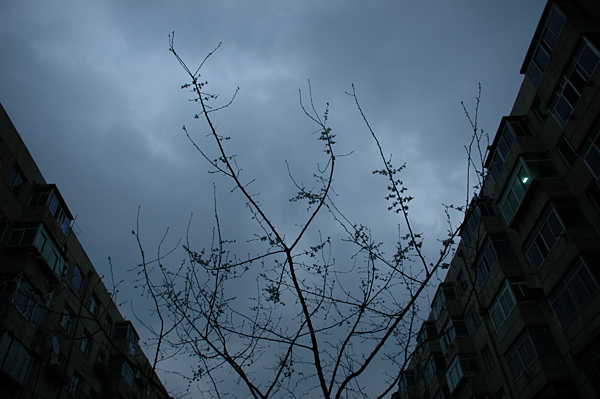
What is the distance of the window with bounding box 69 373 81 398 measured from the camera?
1948 cm

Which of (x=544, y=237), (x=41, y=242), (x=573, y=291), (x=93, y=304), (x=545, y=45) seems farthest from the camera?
(x=93, y=304)

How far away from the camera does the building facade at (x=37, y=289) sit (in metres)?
15.5

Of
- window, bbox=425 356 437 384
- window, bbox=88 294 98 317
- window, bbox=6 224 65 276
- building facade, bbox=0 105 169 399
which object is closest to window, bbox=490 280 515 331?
window, bbox=425 356 437 384

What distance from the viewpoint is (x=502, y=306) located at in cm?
1855

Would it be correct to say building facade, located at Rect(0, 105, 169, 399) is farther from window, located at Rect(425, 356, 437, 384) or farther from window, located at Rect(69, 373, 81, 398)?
window, located at Rect(425, 356, 437, 384)

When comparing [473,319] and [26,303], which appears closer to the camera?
[26,303]

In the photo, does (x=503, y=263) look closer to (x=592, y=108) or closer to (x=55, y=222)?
(x=592, y=108)

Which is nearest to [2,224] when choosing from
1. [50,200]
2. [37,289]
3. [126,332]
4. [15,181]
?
[15,181]

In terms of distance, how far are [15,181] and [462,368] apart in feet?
77.9

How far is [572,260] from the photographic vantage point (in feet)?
46.5

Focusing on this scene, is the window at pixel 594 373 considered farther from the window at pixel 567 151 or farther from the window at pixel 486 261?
the window at pixel 567 151

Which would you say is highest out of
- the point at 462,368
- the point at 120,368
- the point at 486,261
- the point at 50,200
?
the point at 50,200

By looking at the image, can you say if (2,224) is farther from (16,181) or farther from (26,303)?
(26,303)

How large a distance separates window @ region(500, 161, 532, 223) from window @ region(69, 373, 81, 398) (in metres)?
22.2
